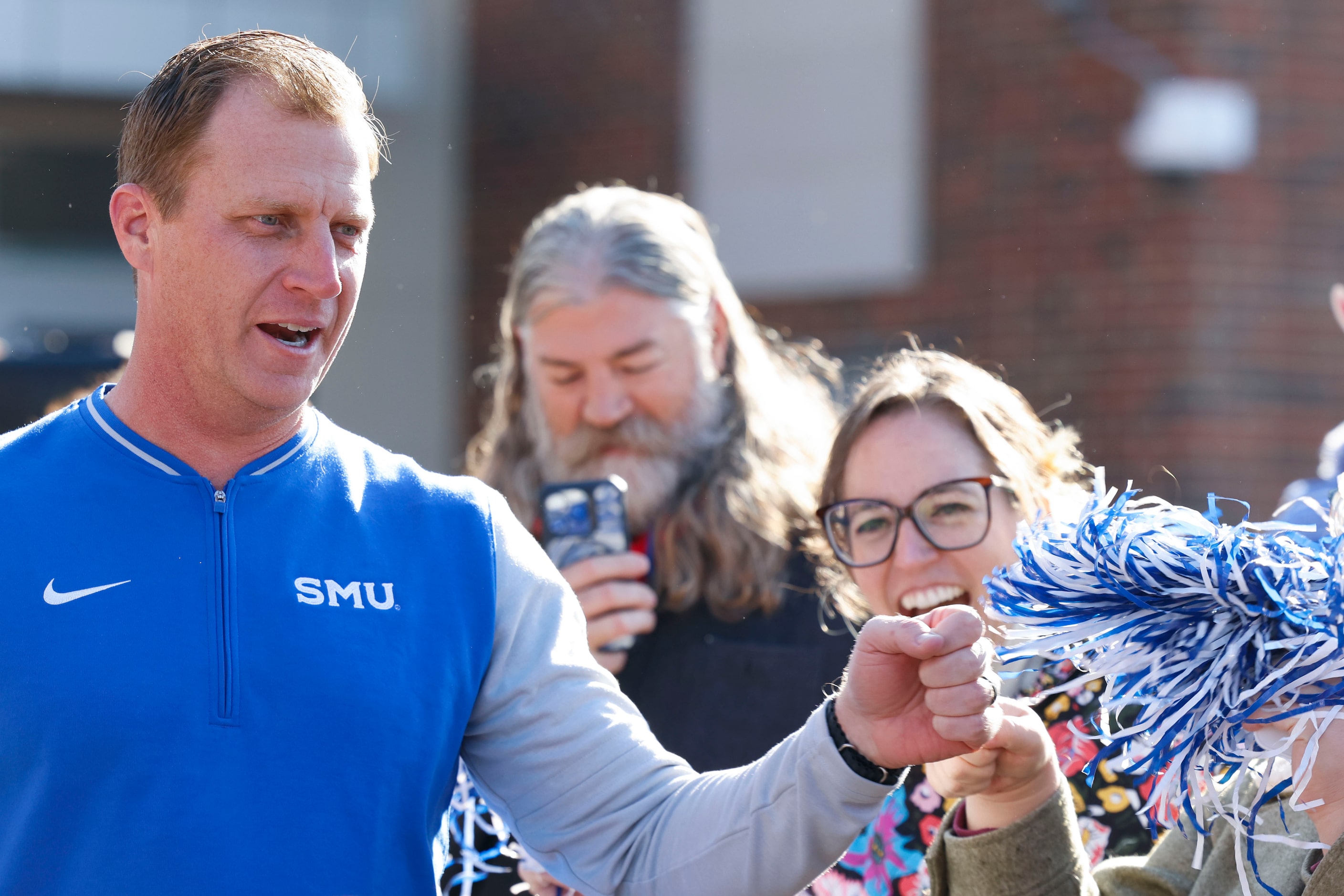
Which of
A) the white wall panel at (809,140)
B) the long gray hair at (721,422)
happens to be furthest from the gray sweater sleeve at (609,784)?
the white wall panel at (809,140)

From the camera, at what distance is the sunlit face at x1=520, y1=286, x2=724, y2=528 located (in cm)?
301

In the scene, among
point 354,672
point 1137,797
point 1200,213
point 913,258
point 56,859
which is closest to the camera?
point 56,859

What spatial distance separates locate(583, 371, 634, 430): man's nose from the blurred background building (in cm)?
209

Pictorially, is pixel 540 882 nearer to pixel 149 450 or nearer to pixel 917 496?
pixel 917 496

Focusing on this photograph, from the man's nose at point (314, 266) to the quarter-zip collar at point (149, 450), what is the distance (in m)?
0.20

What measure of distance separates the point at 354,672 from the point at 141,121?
0.70 meters

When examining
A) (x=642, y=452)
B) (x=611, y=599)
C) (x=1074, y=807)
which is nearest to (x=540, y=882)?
(x=611, y=599)

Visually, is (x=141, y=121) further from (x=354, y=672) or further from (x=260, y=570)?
(x=354, y=672)

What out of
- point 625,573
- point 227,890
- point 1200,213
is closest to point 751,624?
point 625,573

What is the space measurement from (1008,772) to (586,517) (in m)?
1.15

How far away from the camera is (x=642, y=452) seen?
9.89ft

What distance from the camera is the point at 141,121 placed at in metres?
1.84

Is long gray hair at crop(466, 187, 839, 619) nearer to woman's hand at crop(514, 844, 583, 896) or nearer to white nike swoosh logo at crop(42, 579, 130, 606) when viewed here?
woman's hand at crop(514, 844, 583, 896)

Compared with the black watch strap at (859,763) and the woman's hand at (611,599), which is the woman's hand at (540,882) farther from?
the black watch strap at (859,763)
